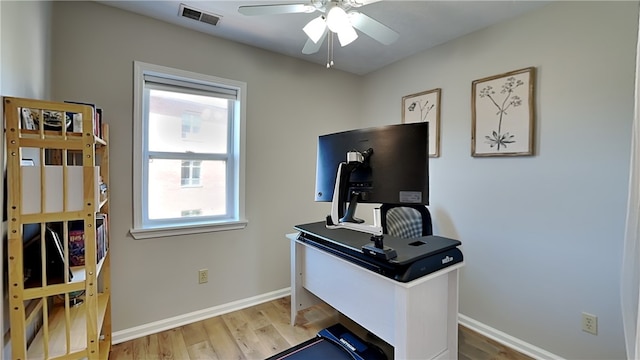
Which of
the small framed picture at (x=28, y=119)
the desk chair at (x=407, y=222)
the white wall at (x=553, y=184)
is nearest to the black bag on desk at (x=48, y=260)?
the small framed picture at (x=28, y=119)

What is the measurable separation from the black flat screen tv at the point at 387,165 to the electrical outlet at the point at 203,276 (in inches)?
62.0

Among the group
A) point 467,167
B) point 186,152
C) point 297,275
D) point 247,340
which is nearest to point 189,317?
point 247,340

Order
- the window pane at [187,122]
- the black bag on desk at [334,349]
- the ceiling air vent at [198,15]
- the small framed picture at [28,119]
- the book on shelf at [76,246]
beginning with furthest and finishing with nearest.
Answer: the window pane at [187,122] < the ceiling air vent at [198,15] < the black bag on desk at [334,349] < the book on shelf at [76,246] < the small framed picture at [28,119]

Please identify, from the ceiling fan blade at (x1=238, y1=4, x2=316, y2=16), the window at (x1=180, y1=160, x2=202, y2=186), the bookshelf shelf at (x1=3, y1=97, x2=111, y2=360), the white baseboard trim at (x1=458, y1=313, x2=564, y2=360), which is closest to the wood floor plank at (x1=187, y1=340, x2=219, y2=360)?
the bookshelf shelf at (x1=3, y1=97, x2=111, y2=360)

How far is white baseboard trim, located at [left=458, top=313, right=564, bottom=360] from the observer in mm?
1937

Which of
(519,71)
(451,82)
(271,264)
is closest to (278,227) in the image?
(271,264)

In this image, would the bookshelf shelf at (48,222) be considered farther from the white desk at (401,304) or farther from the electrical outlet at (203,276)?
the white desk at (401,304)

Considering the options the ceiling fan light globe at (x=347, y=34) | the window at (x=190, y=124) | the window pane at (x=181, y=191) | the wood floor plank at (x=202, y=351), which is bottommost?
the wood floor plank at (x=202, y=351)

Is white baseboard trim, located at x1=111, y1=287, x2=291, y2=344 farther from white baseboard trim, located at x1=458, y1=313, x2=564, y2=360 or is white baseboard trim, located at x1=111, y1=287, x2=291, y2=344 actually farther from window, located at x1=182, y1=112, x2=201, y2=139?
white baseboard trim, located at x1=458, y1=313, x2=564, y2=360

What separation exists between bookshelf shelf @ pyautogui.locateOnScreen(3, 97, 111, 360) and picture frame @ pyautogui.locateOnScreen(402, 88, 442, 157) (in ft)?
8.34

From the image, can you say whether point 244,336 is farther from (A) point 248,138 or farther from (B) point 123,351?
(A) point 248,138

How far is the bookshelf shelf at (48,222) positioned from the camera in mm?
1134

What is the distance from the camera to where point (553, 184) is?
190 centimetres

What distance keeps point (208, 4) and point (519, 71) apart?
2.31 metres
